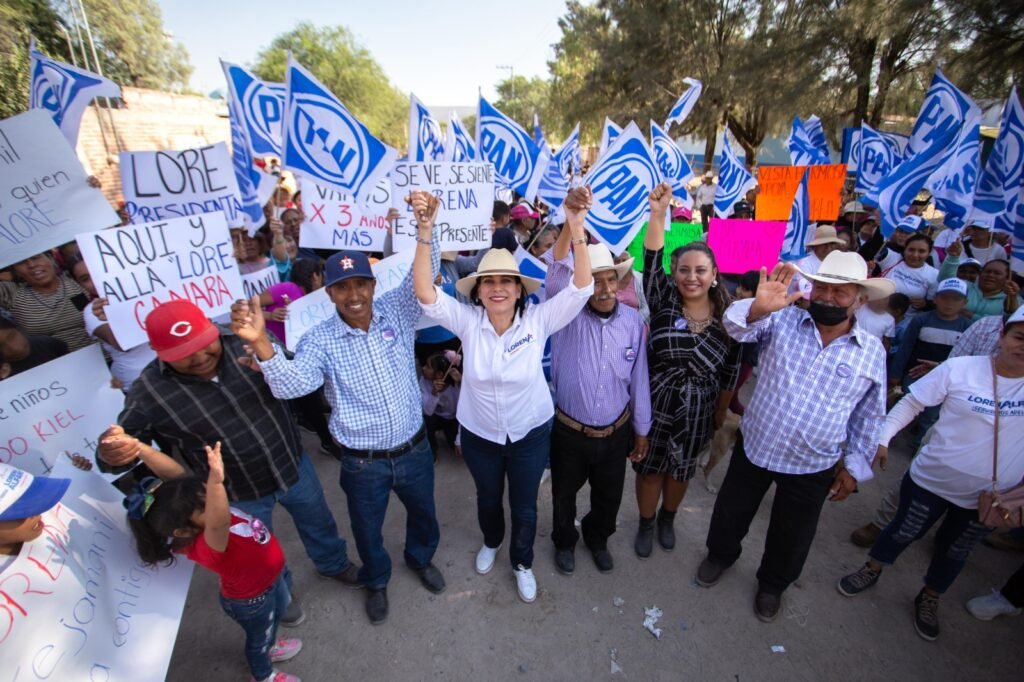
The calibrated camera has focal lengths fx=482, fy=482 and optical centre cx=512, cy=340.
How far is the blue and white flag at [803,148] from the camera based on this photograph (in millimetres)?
7264

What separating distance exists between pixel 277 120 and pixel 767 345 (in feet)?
15.7

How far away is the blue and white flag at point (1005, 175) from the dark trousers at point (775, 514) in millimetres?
3137

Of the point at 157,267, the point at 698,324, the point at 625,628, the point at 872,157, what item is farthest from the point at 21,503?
the point at 872,157

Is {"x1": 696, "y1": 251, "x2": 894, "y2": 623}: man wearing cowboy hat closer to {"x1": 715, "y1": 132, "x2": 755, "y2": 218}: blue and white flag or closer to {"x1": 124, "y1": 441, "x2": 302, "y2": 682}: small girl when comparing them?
{"x1": 124, "y1": 441, "x2": 302, "y2": 682}: small girl

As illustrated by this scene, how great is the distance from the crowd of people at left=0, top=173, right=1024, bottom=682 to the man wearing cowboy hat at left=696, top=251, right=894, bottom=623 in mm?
10

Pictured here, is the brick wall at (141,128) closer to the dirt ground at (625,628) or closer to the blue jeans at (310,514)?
the blue jeans at (310,514)

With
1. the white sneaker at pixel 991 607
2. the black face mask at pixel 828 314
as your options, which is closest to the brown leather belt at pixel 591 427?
the black face mask at pixel 828 314

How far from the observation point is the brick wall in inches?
522

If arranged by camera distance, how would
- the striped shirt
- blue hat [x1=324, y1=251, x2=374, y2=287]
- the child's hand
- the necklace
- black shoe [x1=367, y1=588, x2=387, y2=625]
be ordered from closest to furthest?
1. the child's hand
2. blue hat [x1=324, y1=251, x2=374, y2=287]
3. the striped shirt
4. the necklace
5. black shoe [x1=367, y1=588, x2=387, y2=625]

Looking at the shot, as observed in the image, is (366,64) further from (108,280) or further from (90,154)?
(108,280)

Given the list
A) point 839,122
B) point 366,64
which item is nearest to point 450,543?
point 839,122

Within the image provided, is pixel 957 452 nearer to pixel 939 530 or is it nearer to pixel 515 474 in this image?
pixel 939 530

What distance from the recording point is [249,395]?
7.81ft

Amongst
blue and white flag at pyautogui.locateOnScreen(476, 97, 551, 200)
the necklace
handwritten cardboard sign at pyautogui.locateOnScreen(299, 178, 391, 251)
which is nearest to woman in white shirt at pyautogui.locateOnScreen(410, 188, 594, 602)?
the necklace
